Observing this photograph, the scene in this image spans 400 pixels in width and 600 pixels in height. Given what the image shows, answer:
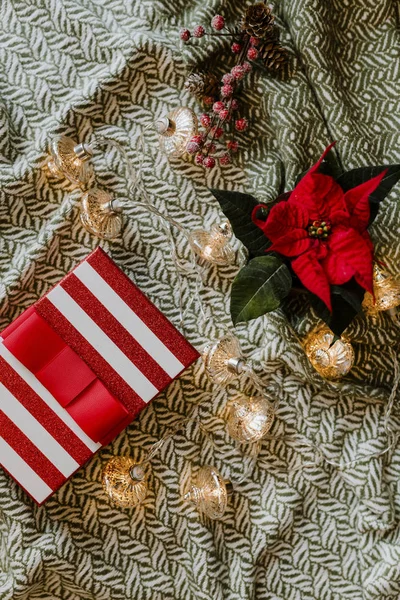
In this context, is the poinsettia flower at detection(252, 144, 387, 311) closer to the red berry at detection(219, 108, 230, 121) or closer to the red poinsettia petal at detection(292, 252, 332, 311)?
the red poinsettia petal at detection(292, 252, 332, 311)

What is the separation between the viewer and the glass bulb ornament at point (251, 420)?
1062 millimetres

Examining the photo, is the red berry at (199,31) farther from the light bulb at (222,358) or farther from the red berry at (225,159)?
the light bulb at (222,358)

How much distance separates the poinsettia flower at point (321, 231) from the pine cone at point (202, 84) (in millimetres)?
278

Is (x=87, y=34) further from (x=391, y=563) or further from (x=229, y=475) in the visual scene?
(x=391, y=563)

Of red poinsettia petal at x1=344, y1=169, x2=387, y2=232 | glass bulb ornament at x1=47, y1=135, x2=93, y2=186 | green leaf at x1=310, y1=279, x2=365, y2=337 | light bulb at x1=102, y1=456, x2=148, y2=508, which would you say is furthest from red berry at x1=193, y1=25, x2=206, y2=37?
light bulb at x1=102, y1=456, x2=148, y2=508

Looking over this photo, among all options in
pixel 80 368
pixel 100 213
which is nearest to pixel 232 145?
pixel 100 213

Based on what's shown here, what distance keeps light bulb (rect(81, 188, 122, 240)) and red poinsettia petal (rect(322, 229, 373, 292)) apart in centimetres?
37

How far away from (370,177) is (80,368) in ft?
1.76

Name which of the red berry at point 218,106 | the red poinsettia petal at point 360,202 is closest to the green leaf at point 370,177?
the red poinsettia petal at point 360,202

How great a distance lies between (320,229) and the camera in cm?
94

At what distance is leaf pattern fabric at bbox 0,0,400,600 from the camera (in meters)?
1.09

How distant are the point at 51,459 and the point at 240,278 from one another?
0.42m

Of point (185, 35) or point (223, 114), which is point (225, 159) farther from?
point (185, 35)

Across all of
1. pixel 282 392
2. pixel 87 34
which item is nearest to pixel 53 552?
pixel 282 392
